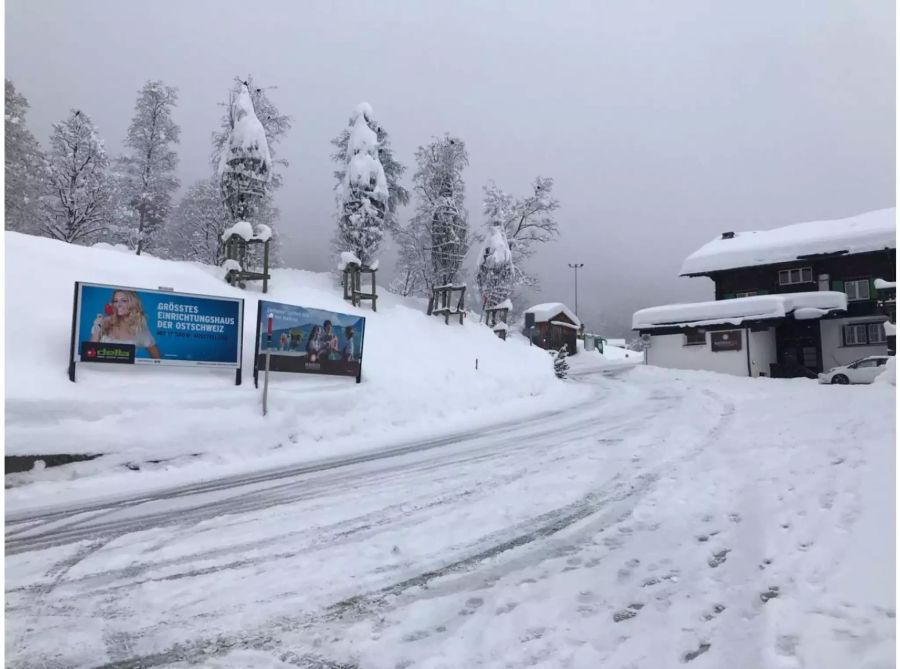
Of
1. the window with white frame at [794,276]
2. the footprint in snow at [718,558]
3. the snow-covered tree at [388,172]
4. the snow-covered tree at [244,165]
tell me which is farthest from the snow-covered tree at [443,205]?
the footprint in snow at [718,558]

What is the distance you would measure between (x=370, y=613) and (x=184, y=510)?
3865mm

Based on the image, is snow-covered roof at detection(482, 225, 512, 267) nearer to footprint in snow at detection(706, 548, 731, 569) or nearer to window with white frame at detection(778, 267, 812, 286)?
window with white frame at detection(778, 267, 812, 286)

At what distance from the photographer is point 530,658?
3357 mm

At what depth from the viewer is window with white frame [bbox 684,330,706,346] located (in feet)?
111

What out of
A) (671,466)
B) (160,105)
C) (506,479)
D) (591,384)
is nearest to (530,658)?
(506,479)

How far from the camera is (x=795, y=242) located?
34.9 m

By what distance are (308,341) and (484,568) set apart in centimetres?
987

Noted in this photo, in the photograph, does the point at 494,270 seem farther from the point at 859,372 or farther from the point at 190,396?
the point at 190,396

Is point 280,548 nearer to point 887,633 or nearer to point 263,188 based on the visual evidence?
point 887,633

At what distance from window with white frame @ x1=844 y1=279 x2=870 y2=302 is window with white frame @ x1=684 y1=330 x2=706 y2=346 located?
27.7 ft

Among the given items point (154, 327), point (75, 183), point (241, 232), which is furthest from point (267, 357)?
point (75, 183)

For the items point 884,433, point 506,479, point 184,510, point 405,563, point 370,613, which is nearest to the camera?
point 370,613

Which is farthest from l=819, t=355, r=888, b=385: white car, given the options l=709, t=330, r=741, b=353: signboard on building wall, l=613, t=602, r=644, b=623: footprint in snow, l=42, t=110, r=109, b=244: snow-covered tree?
l=42, t=110, r=109, b=244: snow-covered tree

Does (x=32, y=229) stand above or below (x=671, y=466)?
above
